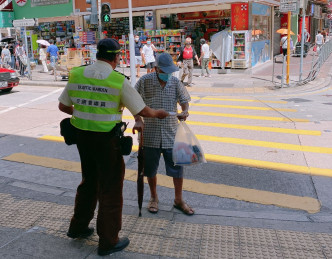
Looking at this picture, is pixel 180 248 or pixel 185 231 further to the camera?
pixel 185 231

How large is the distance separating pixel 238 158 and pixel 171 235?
2.98 meters

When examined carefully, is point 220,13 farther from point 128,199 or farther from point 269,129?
point 128,199

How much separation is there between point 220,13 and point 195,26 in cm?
175

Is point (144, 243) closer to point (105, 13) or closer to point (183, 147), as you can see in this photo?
point (183, 147)

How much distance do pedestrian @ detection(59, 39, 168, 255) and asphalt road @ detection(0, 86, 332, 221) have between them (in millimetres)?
1335

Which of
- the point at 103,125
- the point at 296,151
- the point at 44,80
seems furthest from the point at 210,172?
the point at 44,80

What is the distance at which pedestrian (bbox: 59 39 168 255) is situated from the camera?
3.43 meters

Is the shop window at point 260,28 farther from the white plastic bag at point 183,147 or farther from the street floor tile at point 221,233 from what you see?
the street floor tile at point 221,233

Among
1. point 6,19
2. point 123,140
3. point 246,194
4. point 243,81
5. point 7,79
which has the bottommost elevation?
point 246,194

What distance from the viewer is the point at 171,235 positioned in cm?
397

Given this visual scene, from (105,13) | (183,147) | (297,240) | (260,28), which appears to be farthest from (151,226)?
(260,28)

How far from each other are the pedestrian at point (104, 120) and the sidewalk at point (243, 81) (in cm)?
1077

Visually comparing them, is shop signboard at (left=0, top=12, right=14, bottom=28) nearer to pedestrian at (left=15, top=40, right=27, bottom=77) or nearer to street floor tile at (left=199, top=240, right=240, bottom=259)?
pedestrian at (left=15, top=40, right=27, bottom=77)

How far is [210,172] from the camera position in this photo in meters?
6.02
